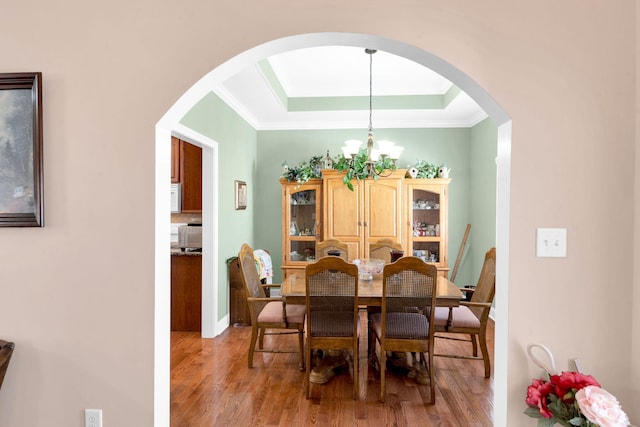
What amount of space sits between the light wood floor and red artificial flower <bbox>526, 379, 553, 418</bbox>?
3.72 ft

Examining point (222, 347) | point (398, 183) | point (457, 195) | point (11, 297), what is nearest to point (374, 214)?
point (398, 183)

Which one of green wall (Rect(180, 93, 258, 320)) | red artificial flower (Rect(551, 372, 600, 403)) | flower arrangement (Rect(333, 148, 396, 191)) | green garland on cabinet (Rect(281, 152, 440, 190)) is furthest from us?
green garland on cabinet (Rect(281, 152, 440, 190))

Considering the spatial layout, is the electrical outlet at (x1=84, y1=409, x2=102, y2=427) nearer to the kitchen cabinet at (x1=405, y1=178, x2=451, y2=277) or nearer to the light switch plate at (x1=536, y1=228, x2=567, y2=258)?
the light switch plate at (x1=536, y1=228, x2=567, y2=258)

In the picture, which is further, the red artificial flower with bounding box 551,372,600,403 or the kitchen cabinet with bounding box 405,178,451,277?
the kitchen cabinet with bounding box 405,178,451,277

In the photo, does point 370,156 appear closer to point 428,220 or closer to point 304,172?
point 304,172

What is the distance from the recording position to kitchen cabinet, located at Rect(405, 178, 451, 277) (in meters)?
4.84

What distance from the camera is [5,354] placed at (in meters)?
1.55

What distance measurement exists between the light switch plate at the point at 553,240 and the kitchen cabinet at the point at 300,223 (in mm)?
3604

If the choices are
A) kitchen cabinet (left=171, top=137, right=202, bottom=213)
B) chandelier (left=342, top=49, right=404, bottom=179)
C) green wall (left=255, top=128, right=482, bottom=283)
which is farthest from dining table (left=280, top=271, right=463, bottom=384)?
green wall (left=255, top=128, right=482, bottom=283)

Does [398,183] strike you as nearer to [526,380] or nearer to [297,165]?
[297,165]

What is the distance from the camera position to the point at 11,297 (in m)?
1.63

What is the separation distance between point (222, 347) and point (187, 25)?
9.70 ft

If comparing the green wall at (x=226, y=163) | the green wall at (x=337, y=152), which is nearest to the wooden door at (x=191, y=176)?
the green wall at (x=226, y=163)

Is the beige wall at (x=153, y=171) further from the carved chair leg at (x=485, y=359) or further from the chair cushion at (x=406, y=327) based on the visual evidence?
the carved chair leg at (x=485, y=359)
